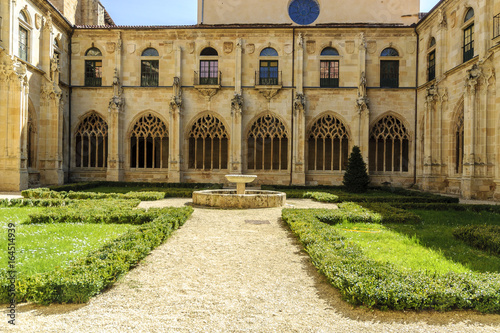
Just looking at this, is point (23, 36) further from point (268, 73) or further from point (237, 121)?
point (268, 73)

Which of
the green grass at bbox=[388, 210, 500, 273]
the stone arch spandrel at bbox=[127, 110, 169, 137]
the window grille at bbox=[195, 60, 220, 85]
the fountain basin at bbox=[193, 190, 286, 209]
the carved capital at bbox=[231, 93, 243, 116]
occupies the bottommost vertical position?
the green grass at bbox=[388, 210, 500, 273]

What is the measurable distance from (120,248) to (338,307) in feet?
13.0

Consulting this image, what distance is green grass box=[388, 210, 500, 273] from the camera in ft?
21.5

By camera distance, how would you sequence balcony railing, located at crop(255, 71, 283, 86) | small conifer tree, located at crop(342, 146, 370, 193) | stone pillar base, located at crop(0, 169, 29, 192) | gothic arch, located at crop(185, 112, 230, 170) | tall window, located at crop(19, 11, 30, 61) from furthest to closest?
gothic arch, located at crop(185, 112, 230, 170)
balcony railing, located at crop(255, 71, 283, 86)
small conifer tree, located at crop(342, 146, 370, 193)
tall window, located at crop(19, 11, 30, 61)
stone pillar base, located at crop(0, 169, 29, 192)

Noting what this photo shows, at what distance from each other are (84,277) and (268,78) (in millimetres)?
22173

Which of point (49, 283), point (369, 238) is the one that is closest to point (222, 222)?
point (369, 238)

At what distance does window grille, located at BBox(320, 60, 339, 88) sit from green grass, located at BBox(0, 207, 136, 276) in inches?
768

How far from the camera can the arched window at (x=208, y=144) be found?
2564cm

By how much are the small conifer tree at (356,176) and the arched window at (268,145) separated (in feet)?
18.3

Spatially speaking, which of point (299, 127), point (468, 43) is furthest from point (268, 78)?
point (468, 43)

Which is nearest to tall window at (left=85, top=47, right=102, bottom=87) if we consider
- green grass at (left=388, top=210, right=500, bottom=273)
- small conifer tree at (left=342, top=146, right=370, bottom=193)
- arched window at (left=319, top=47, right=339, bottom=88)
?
arched window at (left=319, top=47, right=339, bottom=88)

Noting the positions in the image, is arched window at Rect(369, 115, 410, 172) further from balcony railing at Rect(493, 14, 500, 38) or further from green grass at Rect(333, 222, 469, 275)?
green grass at Rect(333, 222, 469, 275)

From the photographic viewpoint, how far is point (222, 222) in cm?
1049

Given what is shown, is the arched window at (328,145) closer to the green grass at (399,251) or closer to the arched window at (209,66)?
the arched window at (209,66)
